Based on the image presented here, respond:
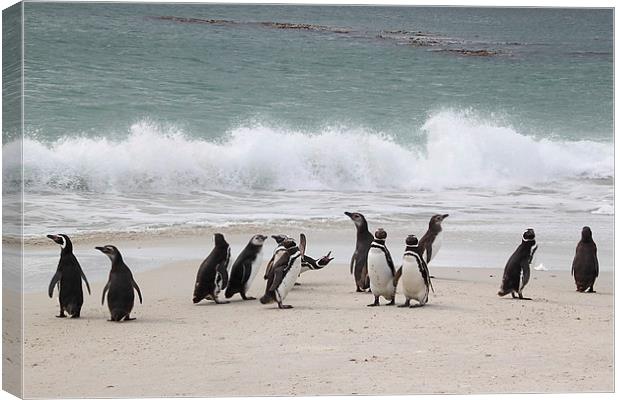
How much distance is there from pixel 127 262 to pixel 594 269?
3323 mm

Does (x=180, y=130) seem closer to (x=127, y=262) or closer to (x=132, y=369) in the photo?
(x=127, y=262)

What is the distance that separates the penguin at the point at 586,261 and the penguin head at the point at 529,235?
35 cm

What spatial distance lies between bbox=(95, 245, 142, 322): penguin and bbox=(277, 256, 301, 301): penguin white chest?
0.99 m

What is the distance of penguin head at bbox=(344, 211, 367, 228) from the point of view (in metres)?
9.86

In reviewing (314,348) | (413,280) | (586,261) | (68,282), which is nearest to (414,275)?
(413,280)

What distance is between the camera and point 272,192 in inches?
387

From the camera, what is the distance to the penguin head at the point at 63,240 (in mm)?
9203

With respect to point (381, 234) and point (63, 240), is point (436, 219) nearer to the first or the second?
point (381, 234)

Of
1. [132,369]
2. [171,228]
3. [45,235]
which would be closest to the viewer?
[132,369]

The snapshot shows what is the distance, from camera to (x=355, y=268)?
397 inches

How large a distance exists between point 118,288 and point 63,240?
1.60ft

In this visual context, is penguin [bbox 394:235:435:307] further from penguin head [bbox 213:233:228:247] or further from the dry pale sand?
penguin head [bbox 213:233:228:247]

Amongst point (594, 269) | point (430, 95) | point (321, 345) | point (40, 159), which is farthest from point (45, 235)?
point (594, 269)

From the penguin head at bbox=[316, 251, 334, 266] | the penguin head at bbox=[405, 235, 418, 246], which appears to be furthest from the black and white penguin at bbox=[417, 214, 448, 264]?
the penguin head at bbox=[316, 251, 334, 266]
